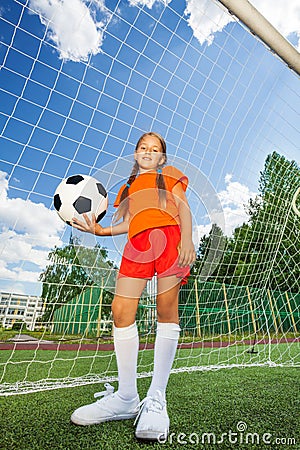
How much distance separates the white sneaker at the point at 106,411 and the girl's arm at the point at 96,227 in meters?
0.58

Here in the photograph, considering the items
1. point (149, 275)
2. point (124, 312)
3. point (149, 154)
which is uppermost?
point (149, 154)

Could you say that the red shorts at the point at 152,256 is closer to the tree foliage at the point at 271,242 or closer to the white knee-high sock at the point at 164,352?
the white knee-high sock at the point at 164,352

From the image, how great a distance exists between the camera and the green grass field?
3.30ft

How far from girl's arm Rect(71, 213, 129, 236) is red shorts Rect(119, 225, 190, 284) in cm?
12

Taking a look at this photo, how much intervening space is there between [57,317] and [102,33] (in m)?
4.08

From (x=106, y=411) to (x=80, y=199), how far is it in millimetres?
767

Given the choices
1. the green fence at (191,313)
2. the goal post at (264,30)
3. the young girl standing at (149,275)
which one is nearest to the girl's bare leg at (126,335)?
the young girl standing at (149,275)

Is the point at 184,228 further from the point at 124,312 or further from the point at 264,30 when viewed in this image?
the point at 264,30

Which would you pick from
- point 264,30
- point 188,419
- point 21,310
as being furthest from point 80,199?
point 21,310

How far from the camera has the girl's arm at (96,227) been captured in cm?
137

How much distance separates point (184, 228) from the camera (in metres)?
1.31

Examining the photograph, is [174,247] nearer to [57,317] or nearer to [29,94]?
[29,94]

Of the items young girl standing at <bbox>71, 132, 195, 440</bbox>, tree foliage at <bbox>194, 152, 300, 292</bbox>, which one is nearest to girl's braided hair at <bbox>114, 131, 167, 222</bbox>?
young girl standing at <bbox>71, 132, 195, 440</bbox>

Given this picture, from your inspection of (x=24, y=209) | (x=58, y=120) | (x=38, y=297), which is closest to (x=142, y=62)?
(x=58, y=120)
